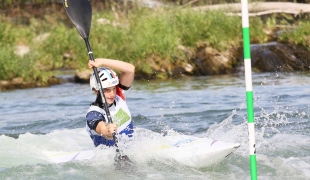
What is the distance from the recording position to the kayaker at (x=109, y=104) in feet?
21.2

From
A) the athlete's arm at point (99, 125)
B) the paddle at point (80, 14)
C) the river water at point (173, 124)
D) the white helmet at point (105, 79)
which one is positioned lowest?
the river water at point (173, 124)

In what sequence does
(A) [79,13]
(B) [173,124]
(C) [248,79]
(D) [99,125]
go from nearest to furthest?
1. (C) [248,79]
2. (D) [99,125]
3. (A) [79,13]
4. (B) [173,124]

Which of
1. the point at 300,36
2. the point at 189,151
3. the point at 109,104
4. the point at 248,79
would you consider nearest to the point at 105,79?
the point at 109,104

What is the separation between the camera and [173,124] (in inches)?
385

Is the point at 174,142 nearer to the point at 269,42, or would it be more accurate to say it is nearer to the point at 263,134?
the point at 263,134

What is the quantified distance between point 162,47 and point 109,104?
390 inches

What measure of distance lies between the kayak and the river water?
0.06m

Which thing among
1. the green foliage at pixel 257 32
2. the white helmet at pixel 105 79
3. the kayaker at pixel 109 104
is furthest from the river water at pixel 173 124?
the green foliage at pixel 257 32

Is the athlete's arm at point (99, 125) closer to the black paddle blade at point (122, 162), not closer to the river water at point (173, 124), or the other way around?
the black paddle blade at point (122, 162)

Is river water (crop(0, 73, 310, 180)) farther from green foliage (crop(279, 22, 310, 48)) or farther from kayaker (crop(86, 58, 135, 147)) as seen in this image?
green foliage (crop(279, 22, 310, 48))

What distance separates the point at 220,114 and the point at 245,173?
3896 millimetres

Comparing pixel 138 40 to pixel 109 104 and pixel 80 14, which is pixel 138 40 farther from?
pixel 109 104

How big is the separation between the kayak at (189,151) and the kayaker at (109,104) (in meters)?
0.27

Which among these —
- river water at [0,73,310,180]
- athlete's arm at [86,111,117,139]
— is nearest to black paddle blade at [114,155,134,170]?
river water at [0,73,310,180]
